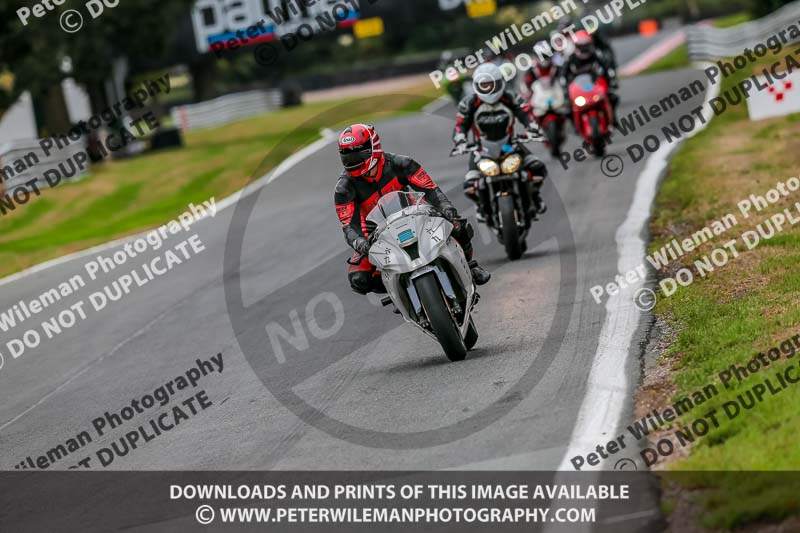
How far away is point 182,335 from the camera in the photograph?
12.2 metres

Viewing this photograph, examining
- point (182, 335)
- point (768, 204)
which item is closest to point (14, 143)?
point (182, 335)

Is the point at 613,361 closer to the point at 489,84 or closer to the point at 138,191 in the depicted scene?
the point at 489,84

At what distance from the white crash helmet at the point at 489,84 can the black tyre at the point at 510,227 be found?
1.12 m

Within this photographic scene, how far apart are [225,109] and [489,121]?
3484 cm

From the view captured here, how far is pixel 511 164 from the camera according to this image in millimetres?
12406

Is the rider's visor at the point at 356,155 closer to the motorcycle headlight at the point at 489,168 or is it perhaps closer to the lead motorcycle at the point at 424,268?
the lead motorcycle at the point at 424,268

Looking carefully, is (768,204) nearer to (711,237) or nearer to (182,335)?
(711,237)

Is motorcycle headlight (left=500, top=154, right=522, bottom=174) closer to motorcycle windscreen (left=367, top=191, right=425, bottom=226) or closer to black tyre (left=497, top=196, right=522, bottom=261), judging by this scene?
black tyre (left=497, top=196, right=522, bottom=261)

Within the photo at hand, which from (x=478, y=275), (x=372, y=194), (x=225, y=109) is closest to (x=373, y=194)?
(x=372, y=194)

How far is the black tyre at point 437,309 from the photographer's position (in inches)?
337

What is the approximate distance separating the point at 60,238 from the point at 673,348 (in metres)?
17.9

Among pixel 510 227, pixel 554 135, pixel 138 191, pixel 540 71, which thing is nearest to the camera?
pixel 510 227

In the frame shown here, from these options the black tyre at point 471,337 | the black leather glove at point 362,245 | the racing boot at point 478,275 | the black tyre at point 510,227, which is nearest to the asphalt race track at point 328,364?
the black tyre at point 471,337

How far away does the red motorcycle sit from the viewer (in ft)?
59.6
